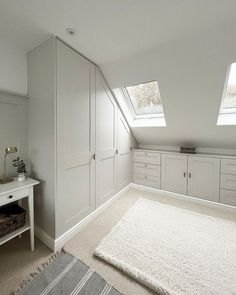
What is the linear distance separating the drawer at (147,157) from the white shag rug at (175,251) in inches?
41.9

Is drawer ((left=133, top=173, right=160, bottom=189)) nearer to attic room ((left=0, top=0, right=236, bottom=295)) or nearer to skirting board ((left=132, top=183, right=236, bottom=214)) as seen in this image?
skirting board ((left=132, top=183, right=236, bottom=214))

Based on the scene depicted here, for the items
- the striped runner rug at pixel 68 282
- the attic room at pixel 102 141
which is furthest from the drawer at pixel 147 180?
the striped runner rug at pixel 68 282

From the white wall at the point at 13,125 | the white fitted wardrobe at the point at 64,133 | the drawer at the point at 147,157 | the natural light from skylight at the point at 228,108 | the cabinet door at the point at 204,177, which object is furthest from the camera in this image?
the drawer at the point at 147,157

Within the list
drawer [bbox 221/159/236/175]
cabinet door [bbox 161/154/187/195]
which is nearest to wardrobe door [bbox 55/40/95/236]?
cabinet door [bbox 161/154/187/195]

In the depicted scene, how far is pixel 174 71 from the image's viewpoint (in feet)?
5.81

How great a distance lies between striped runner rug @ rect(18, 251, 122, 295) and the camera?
3.74 feet

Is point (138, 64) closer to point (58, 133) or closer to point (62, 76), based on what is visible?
point (62, 76)

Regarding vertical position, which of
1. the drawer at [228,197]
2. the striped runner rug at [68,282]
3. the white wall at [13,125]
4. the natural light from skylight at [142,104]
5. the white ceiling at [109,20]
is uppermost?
the white ceiling at [109,20]

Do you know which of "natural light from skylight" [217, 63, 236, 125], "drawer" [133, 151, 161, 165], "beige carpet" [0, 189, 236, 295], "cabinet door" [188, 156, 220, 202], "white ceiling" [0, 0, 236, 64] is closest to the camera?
"white ceiling" [0, 0, 236, 64]

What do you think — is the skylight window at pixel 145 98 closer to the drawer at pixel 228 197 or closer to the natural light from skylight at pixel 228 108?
the natural light from skylight at pixel 228 108

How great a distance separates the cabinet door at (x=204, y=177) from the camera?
2473mm

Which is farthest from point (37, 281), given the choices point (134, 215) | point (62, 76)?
point (62, 76)

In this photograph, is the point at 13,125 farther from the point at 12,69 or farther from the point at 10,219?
the point at 10,219

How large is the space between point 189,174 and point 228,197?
2.16 ft
